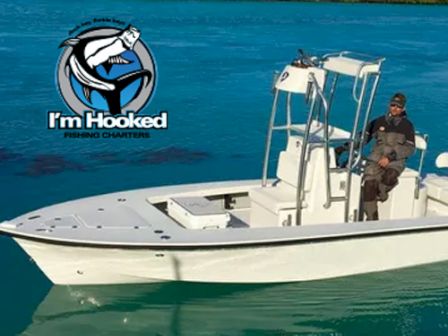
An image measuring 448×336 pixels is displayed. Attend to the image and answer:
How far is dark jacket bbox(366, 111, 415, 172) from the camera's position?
886 cm

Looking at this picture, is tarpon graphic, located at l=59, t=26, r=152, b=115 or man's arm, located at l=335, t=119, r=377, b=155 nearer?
man's arm, located at l=335, t=119, r=377, b=155

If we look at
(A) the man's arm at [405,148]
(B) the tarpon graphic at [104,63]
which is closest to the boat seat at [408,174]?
(A) the man's arm at [405,148]

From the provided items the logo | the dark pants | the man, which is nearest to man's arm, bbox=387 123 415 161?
the man

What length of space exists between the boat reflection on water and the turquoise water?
1 centimetres

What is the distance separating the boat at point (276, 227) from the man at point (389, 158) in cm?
13

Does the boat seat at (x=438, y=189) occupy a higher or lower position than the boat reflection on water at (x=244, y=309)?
higher

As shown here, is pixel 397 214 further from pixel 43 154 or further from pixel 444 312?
pixel 43 154

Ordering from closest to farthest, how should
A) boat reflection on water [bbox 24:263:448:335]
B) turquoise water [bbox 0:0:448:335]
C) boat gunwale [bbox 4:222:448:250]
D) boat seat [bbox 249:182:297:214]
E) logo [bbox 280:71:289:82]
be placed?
boat gunwale [bbox 4:222:448:250], boat reflection on water [bbox 24:263:448:335], turquoise water [bbox 0:0:448:335], logo [bbox 280:71:289:82], boat seat [bbox 249:182:297:214]

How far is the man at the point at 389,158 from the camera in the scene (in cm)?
884

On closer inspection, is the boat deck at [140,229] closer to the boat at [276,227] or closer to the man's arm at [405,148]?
the boat at [276,227]

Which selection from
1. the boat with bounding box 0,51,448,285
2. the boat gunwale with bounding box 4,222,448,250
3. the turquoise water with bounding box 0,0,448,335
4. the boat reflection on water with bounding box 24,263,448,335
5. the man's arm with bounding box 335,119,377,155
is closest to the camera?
the boat gunwale with bounding box 4,222,448,250

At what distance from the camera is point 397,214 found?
9.14 metres

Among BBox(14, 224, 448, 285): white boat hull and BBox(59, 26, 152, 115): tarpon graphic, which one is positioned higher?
BBox(59, 26, 152, 115): tarpon graphic

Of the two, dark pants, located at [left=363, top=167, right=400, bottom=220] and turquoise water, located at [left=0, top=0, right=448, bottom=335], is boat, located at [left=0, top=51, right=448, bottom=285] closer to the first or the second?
dark pants, located at [left=363, top=167, right=400, bottom=220]
